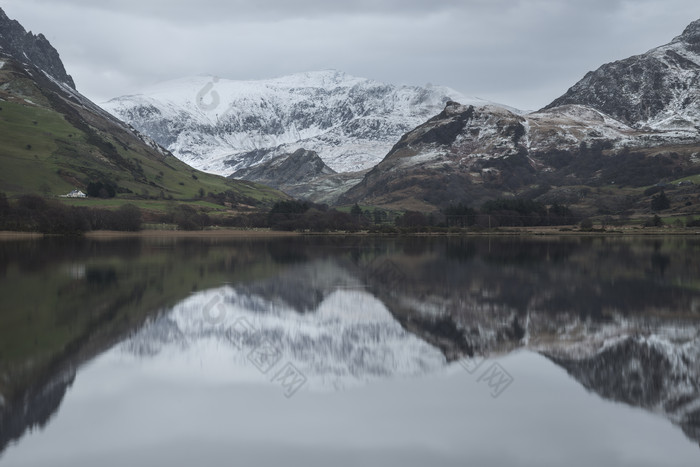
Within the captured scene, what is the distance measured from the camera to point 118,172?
627 ft

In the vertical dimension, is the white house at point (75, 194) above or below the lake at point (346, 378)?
below

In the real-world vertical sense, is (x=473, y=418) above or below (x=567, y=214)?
above

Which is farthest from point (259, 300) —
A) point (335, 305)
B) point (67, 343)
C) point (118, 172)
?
point (118, 172)

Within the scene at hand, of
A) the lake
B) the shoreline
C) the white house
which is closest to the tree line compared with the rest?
the shoreline

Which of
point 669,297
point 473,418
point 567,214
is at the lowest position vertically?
point 567,214

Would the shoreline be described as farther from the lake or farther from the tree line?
the lake

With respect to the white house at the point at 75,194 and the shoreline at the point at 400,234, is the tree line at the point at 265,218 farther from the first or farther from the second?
the white house at the point at 75,194

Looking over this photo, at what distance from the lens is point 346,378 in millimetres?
16094

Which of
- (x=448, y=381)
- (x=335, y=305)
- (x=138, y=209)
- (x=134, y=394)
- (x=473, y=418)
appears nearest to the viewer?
(x=473, y=418)

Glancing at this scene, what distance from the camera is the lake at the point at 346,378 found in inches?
443

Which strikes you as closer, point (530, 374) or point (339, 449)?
point (339, 449)

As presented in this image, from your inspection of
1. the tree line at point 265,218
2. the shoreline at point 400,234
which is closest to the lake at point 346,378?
the tree line at point 265,218

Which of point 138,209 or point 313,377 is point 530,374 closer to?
point 313,377

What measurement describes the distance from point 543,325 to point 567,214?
183 m
